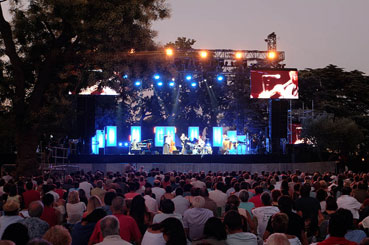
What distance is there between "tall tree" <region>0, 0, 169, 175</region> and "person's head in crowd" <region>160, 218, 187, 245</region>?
13.6 m

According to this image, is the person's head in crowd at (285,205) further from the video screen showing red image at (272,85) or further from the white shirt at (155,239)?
the video screen showing red image at (272,85)

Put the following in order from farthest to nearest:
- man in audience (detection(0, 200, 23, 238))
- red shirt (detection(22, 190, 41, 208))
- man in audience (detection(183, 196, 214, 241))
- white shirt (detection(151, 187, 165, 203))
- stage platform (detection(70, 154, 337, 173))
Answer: stage platform (detection(70, 154, 337, 173)) < white shirt (detection(151, 187, 165, 203)) < red shirt (detection(22, 190, 41, 208)) < man in audience (detection(183, 196, 214, 241)) < man in audience (detection(0, 200, 23, 238))

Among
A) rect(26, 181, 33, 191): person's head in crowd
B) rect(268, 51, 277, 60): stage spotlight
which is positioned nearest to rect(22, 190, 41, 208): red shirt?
rect(26, 181, 33, 191): person's head in crowd

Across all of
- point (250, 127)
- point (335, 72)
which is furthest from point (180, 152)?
point (335, 72)

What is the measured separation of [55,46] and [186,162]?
10.9 metres

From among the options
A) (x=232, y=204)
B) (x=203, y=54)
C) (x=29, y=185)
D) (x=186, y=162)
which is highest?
(x=203, y=54)

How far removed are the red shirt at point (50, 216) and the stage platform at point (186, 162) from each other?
18.6 m

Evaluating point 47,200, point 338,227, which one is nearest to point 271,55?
point 47,200

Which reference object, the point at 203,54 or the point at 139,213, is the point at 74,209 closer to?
the point at 139,213

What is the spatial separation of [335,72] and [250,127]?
45.6 ft

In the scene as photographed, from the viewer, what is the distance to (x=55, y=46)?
1888 centimetres

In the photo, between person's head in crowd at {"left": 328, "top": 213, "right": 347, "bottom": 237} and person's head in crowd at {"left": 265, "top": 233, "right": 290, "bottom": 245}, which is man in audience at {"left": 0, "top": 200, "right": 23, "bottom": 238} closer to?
person's head in crowd at {"left": 265, "top": 233, "right": 290, "bottom": 245}

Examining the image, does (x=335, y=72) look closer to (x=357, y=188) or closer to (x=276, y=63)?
(x=276, y=63)

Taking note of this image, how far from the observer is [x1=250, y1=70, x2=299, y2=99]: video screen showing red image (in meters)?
28.1
